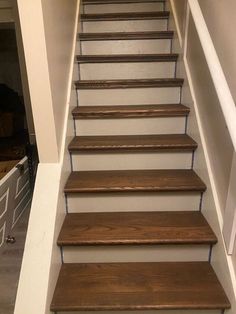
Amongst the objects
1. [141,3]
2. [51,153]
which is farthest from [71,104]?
[141,3]

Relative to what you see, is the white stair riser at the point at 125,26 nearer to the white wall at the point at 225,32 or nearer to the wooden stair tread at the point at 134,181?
the white wall at the point at 225,32

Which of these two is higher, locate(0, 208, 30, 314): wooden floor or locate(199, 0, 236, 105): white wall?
locate(199, 0, 236, 105): white wall

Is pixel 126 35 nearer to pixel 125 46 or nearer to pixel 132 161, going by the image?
pixel 125 46

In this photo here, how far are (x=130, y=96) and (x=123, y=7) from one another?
1152 millimetres

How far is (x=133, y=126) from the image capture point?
6.08 ft

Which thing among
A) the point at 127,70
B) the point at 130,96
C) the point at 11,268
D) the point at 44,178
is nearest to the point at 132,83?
the point at 130,96

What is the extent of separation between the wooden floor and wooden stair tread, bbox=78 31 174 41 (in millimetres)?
1735

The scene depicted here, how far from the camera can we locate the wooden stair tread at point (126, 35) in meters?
2.26

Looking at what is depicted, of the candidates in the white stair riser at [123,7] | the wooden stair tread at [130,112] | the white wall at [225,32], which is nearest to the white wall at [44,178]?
the wooden stair tread at [130,112]

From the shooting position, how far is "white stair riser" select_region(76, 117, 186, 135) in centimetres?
184

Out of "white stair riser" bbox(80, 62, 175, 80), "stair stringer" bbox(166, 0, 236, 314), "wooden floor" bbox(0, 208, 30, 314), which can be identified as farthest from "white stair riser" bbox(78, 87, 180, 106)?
"wooden floor" bbox(0, 208, 30, 314)

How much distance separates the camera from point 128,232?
4.53ft

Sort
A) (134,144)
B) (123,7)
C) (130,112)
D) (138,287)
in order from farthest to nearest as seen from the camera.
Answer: (123,7), (130,112), (134,144), (138,287)

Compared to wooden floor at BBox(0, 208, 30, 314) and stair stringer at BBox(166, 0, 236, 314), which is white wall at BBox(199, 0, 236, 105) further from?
wooden floor at BBox(0, 208, 30, 314)
